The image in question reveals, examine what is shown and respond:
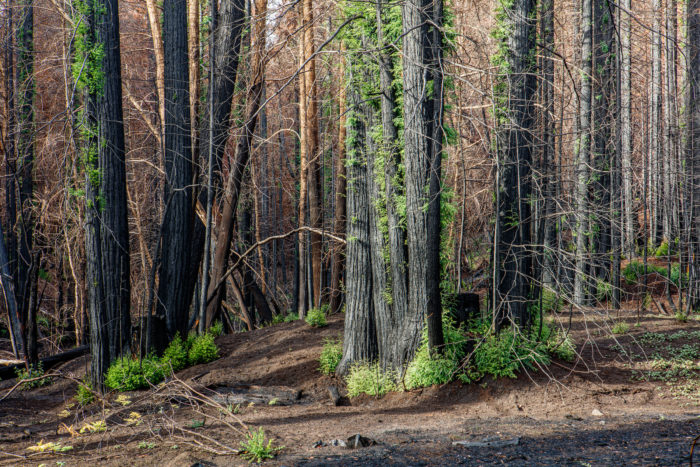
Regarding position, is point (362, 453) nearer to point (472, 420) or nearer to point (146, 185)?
point (472, 420)

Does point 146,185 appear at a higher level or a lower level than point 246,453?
higher

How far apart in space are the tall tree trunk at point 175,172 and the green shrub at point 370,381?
3998 millimetres

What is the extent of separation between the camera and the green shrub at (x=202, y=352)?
930cm

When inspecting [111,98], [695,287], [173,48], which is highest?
[173,48]

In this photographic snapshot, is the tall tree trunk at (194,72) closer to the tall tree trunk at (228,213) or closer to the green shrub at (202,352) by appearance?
the tall tree trunk at (228,213)

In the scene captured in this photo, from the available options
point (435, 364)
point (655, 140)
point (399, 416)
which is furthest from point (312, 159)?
point (655, 140)

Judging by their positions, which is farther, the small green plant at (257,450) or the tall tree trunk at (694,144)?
the tall tree trunk at (694,144)

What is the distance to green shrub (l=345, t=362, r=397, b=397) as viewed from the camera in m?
6.86

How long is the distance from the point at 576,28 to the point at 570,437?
1265 cm

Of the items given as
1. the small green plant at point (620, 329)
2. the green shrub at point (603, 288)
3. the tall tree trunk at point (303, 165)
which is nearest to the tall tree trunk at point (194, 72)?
the tall tree trunk at point (303, 165)

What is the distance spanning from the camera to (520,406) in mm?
6164

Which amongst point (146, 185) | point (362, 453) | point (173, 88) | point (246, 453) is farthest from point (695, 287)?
point (146, 185)

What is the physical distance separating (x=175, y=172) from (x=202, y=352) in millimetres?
3341

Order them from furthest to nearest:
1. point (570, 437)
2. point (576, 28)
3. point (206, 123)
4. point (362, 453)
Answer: point (576, 28) < point (206, 123) < point (570, 437) < point (362, 453)
